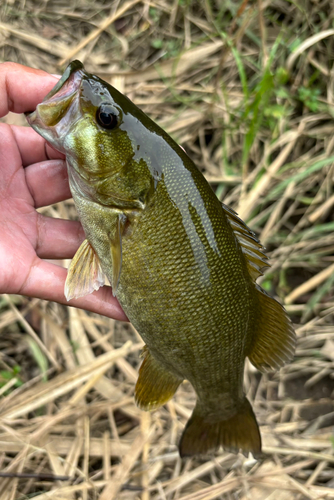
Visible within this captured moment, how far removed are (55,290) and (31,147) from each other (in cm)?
83

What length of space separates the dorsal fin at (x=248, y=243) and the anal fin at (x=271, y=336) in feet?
0.37

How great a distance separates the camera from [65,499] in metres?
2.15

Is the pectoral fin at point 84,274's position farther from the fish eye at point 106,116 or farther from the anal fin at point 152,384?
the fish eye at point 106,116

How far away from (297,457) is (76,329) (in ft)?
5.57

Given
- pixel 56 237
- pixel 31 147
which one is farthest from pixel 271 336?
pixel 31 147

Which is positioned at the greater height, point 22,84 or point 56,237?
point 22,84

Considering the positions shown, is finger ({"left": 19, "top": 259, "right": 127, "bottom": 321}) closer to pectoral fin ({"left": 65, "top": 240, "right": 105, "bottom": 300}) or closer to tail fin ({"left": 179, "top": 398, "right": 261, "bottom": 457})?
pectoral fin ({"left": 65, "top": 240, "right": 105, "bottom": 300})

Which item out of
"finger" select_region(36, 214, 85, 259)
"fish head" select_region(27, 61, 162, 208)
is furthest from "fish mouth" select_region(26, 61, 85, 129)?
"finger" select_region(36, 214, 85, 259)

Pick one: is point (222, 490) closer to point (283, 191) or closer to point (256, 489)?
point (256, 489)

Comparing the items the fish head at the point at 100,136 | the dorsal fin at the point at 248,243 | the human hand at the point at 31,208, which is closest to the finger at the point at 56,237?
the human hand at the point at 31,208

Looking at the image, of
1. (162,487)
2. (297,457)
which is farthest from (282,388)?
(162,487)

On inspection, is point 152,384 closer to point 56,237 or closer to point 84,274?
point 84,274

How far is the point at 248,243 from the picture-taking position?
1888 mm

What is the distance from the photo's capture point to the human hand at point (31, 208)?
1941 mm
